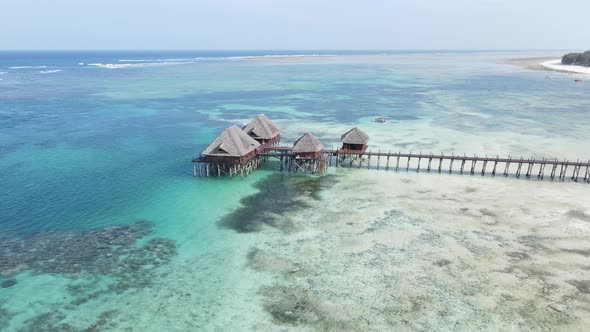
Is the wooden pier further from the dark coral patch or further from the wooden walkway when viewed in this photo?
the dark coral patch

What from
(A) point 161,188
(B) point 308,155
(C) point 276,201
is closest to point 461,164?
(B) point 308,155

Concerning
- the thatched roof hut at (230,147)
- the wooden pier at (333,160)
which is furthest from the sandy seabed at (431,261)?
the thatched roof hut at (230,147)

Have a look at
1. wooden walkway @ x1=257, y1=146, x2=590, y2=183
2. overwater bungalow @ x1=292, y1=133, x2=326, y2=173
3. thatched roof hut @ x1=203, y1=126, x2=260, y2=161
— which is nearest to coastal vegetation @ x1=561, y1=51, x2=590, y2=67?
wooden walkway @ x1=257, y1=146, x2=590, y2=183

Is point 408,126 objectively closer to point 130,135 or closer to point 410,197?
point 410,197

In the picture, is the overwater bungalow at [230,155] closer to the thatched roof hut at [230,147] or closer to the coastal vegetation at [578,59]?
the thatched roof hut at [230,147]

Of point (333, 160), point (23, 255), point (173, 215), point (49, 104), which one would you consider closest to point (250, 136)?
point (333, 160)

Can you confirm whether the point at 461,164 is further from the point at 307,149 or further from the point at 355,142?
the point at 307,149
